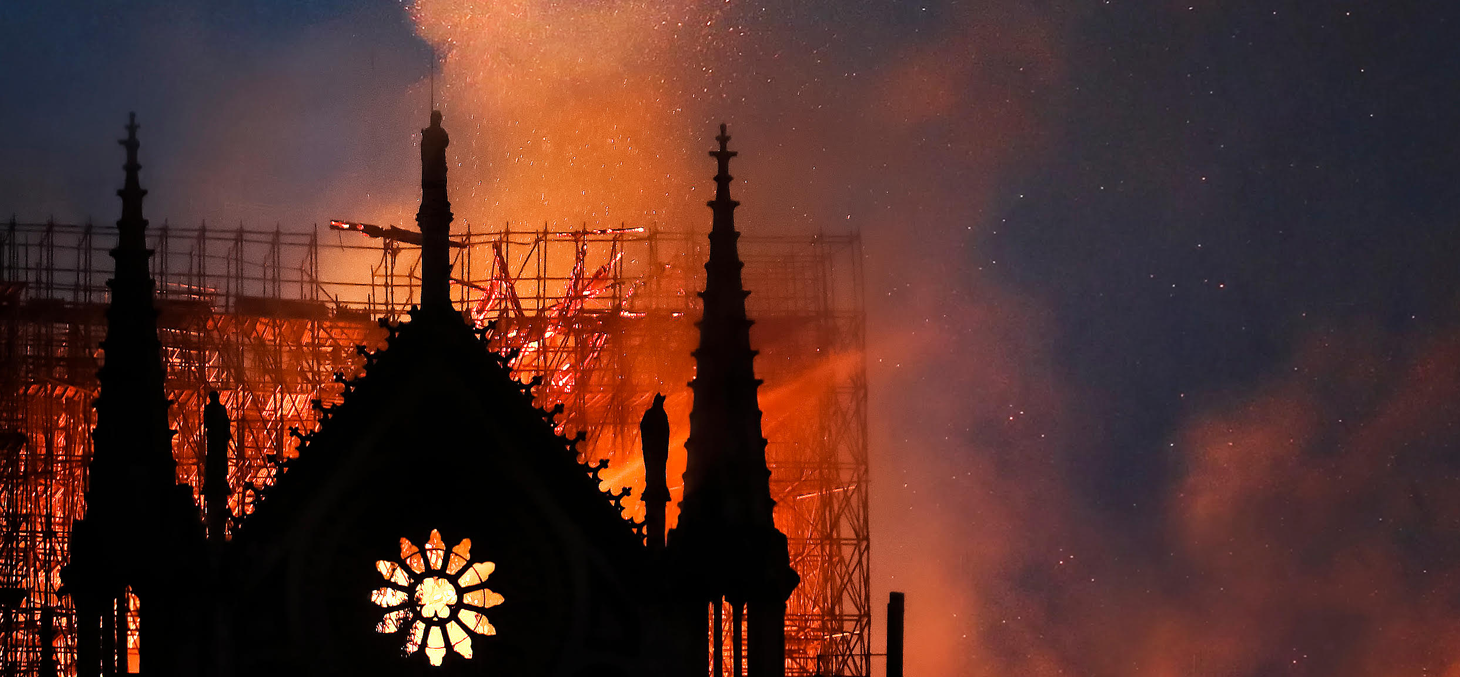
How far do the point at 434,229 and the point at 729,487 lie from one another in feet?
13.6

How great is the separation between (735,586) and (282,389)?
23.0 metres

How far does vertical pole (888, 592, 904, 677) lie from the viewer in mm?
23984

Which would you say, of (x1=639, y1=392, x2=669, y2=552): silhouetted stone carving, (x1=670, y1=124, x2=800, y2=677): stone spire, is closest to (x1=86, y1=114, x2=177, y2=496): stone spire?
(x1=639, y1=392, x2=669, y2=552): silhouetted stone carving

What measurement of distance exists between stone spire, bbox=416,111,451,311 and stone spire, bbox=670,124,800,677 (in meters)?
2.73

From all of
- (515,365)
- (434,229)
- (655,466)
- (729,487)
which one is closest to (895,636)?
(729,487)

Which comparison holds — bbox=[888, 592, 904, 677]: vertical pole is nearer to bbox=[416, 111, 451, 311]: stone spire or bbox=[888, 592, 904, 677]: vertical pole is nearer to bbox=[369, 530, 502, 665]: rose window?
bbox=[369, 530, 502, 665]: rose window

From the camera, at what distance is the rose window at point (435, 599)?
23.1m

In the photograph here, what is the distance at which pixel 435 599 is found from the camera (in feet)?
76.2

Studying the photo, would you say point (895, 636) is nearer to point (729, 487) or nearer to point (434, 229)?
point (729, 487)

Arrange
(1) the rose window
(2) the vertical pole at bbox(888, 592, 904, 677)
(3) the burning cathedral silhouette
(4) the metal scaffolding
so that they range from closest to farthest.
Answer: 1. (3) the burning cathedral silhouette
2. (1) the rose window
3. (2) the vertical pole at bbox(888, 592, 904, 677)
4. (4) the metal scaffolding

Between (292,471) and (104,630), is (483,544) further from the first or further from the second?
(104,630)

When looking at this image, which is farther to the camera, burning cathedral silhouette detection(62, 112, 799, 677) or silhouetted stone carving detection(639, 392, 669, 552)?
silhouetted stone carving detection(639, 392, 669, 552)

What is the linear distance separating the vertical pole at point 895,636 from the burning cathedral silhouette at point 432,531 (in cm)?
193

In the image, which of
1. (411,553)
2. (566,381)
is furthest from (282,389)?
(411,553)
